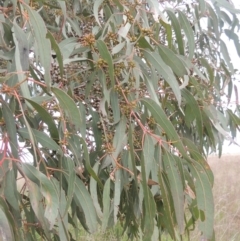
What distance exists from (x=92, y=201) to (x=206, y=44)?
1248 millimetres

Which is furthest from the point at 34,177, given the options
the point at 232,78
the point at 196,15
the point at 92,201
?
the point at 232,78

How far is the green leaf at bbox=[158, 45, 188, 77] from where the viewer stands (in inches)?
47.4

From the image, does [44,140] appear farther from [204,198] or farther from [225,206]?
[225,206]

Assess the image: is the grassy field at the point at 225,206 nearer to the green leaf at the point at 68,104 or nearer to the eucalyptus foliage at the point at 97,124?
the eucalyptus foliage at the point at 97,124

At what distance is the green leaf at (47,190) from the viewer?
0.92m

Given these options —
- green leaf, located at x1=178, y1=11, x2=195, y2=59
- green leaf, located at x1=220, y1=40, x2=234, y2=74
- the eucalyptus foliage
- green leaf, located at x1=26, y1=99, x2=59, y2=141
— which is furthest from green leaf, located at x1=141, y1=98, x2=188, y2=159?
green leaf, located at x1=220, y1=40, x2=234, y2=74

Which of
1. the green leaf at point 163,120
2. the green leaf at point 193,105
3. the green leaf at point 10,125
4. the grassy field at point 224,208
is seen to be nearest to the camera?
the green leaf at point 10,125

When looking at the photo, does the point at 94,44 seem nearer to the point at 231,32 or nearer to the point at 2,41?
the point at 2,41

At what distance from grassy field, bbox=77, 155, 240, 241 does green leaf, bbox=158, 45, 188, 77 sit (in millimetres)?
829

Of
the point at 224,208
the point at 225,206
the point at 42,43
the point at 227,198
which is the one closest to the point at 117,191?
the point at 42,43

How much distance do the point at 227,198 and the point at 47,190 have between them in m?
3.92

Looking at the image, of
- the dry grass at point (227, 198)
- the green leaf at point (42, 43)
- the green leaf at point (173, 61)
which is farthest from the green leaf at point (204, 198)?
the dry grass at point (227, 198)

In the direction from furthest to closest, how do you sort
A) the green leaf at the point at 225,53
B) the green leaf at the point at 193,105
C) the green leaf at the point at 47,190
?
the green leaf at the point at 225,53 → the green leaf at the point at 193,105 → the green leaf at the point at 47,190

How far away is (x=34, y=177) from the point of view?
1002 millimetres
